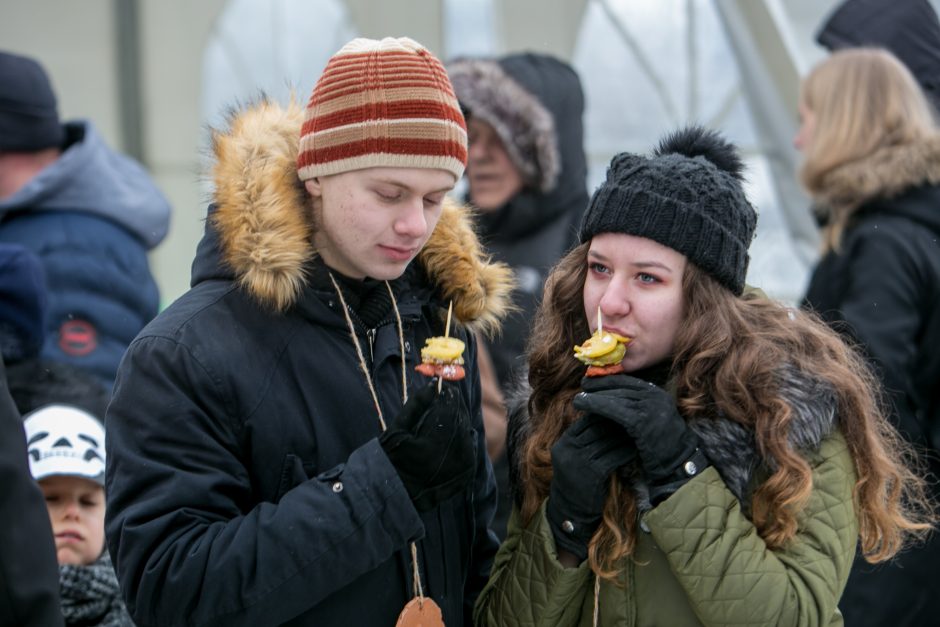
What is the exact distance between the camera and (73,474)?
3.01 m

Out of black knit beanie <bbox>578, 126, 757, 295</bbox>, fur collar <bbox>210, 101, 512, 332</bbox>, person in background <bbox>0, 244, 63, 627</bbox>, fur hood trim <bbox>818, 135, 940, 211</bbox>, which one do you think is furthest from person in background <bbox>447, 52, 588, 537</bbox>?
person in background <bbox>0, 244, 63, 627</bbox>

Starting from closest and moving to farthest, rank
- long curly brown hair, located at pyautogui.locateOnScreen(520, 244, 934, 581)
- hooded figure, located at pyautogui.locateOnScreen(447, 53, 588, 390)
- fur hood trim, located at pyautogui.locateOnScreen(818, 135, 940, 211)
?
1. long curly brown hair, located at pyautogui.locateOnScreen(520, 244, 934, 581)
2. fur hood trim, located at pyautogui.locateOnScreen(818, 135, 940, 211)
3. hooded figure, located at pyautogui.locateOnScreen(447, 53, 588, 390)

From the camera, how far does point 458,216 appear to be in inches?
104

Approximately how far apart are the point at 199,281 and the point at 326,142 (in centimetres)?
37

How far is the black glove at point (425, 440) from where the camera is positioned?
82.1 inches

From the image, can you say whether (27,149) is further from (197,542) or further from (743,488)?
(743,488)

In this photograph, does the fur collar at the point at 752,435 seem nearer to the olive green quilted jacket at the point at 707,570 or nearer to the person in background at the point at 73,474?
the olive green quilted jacket at the point at 707,570

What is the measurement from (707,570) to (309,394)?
809 millimetres

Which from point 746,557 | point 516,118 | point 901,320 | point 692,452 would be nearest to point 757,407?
point 692,452

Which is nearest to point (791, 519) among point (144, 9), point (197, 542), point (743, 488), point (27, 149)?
point (743, 488)

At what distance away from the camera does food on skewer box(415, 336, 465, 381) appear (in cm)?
218

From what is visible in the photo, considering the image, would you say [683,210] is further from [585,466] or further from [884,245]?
[884,245]

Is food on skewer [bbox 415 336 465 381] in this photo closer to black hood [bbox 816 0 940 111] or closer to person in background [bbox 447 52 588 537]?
person in background [bbox 447 52 588 537]

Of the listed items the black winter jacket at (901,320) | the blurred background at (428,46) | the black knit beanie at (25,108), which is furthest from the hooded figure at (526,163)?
the blurred background at (428,46)
